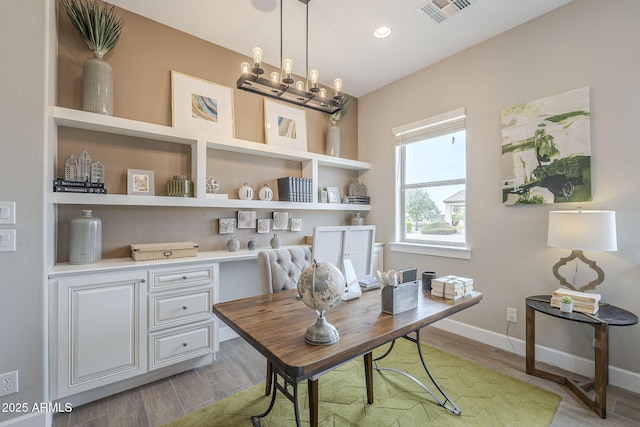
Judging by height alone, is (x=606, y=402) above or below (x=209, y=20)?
below

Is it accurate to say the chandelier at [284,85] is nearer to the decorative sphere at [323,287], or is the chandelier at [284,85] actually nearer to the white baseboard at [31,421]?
the decorative sphere at [323,287]

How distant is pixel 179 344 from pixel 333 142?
9.08 ft

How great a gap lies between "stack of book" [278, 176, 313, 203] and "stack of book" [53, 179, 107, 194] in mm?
1603

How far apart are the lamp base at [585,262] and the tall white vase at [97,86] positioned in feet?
12.5

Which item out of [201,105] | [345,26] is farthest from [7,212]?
[345,26]

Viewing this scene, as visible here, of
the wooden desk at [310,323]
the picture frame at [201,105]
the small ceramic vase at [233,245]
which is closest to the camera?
the wooden desk at [310,323]

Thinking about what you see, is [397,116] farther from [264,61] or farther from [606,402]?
[606,402]

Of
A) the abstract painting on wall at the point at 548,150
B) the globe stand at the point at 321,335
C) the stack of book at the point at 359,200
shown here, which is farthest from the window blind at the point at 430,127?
the globe stand at the point at 321,335

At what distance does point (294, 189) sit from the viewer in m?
3.23

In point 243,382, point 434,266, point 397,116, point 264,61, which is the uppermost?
point 264,61

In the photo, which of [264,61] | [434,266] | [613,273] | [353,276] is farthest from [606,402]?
[264,61]

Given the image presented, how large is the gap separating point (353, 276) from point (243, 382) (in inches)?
51.6

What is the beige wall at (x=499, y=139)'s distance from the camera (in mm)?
2096

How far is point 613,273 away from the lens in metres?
2.13
